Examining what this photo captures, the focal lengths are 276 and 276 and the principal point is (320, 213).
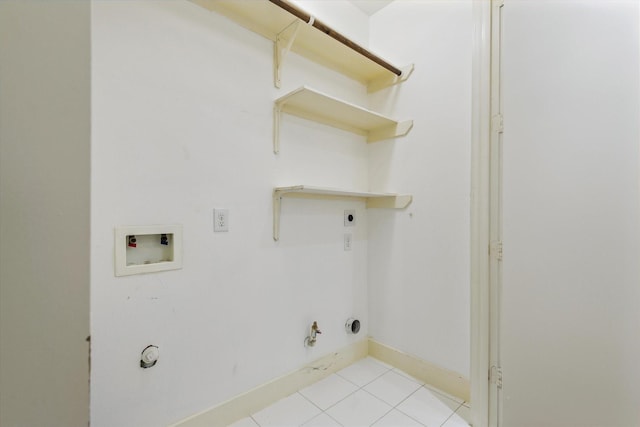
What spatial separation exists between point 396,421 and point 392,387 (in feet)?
1.02

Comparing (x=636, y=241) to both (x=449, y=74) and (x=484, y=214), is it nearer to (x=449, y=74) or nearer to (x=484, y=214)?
(x=484, y=214)

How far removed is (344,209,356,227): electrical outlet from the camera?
6.97ft

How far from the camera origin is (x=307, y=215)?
1881mm

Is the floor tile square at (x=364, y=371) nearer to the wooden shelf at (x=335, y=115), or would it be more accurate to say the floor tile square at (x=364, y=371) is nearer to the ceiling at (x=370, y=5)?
the wooden shelf at (x=335, y=115)

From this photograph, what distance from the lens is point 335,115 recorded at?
6.36ft

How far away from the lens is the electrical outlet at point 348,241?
2.12 m

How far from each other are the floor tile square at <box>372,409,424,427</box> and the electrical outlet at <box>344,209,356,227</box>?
1.21m

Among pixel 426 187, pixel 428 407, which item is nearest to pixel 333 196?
pixel 426 187

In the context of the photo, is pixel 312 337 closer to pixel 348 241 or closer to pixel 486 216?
pixel 348 241

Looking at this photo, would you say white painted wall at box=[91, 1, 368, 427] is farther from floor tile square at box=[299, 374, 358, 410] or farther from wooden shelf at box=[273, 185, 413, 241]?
floor tile square at box=[299, 374, 358, 410]

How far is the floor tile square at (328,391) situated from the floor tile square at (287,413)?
0.05m

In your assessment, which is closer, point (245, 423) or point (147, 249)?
point (147, 249)

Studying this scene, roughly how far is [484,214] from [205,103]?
1600 millimetres

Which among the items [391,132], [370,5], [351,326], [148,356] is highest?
[370,5]
